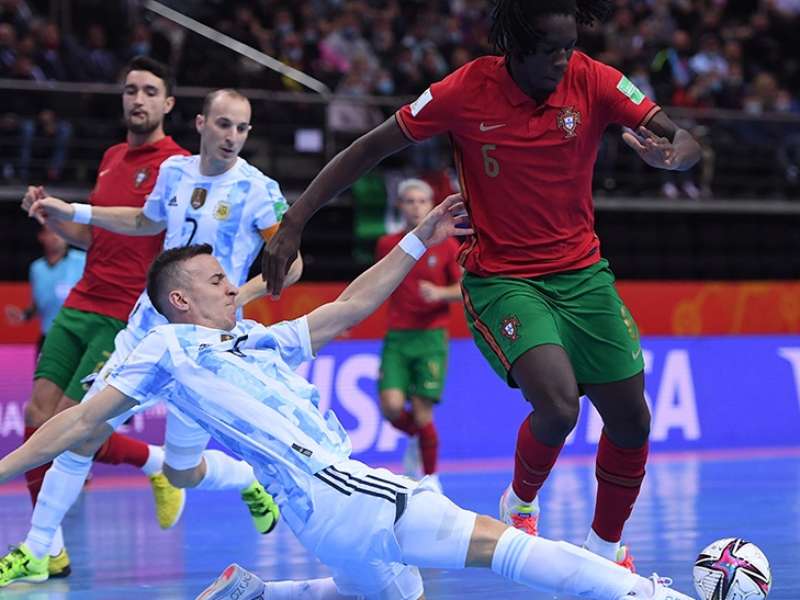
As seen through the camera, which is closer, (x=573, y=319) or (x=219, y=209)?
(x=573, y=319)

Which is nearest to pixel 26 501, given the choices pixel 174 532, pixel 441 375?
pixel 174 532

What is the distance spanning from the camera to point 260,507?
6906mm

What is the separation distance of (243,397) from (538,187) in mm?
1439

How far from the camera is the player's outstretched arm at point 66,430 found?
4172mm

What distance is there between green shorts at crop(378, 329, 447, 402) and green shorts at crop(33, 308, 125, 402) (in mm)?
3059

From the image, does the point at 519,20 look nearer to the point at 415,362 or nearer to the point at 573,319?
the point at 573,319

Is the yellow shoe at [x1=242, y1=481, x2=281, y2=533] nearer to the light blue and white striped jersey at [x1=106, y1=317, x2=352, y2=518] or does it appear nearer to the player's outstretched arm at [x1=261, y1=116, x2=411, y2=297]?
the player's outstretched arm at [x1=261, y1=116, x2=411, y2=297]

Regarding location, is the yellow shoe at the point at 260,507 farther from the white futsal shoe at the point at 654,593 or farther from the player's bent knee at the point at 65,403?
the white futsal shoe at the point at 654,593

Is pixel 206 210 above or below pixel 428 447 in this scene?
above

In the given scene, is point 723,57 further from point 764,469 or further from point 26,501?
point 26,501

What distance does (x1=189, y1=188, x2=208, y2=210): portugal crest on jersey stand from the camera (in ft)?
20.6

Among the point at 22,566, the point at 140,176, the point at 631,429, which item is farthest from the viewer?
the point at 140,176

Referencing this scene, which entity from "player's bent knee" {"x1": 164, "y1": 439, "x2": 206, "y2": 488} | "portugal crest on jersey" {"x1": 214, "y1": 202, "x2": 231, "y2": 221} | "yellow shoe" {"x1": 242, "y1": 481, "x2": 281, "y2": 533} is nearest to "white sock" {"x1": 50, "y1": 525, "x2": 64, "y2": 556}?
"player's bent knee" {"x1": 164, "y1": 439, "x2": 206, "y2": 488}

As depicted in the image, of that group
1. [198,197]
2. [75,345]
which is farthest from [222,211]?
[75,345]
